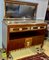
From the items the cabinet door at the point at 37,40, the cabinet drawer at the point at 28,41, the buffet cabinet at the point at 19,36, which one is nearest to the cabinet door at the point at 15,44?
the buffet cabinet at the point at 19,36

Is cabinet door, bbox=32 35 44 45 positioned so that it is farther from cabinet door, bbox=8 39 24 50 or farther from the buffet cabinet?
cabinet door, bbox=8 39 24 50

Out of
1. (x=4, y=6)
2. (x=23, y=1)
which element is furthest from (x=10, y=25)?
(x=23, y=1)

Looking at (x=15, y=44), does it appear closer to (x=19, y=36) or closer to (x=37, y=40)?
(x=19, y=36)

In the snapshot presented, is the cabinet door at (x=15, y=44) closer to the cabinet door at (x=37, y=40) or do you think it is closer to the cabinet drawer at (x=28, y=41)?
the cabinet drawer at (x=28, y=41)

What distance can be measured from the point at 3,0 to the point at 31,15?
0.82 m

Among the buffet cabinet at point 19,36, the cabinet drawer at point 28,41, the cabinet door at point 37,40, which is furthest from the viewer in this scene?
the cabinet door at point 37,40

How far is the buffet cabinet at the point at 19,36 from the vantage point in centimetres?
199

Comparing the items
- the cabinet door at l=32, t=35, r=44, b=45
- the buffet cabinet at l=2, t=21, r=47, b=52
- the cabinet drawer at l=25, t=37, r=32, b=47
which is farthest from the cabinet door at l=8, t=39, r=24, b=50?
the cabinet door at l=32, t=35, r=44, b=45

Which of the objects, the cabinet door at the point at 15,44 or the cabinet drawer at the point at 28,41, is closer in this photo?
Result: the cabinet door at the point at 15,44

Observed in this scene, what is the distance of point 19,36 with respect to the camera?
226 centimetres

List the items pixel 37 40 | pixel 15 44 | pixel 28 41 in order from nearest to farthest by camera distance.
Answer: pixel 15 44 → pixel 28 41 → pixel 37 40

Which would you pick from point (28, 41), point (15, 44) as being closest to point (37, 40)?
point (28, 41)

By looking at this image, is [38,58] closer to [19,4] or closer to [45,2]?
[19,4]

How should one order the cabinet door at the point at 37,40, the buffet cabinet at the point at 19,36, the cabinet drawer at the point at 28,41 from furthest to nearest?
the cabinet door at the point at 37,40 → the cabinet drawer at the point at 28,41 → the buffet cabinet at the point at 19,36
